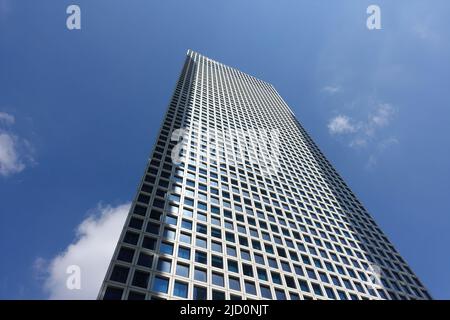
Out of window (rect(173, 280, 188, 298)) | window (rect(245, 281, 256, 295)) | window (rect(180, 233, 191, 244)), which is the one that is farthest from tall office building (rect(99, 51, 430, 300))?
window (rect(245, 281, 256, 295))

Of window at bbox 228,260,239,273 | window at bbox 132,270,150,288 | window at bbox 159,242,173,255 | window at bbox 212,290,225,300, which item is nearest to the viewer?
window at bbox 132,270,150,288

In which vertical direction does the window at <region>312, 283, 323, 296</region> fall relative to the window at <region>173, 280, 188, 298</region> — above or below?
above

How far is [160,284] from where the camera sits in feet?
92.1

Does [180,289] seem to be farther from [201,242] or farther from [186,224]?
[186,224]

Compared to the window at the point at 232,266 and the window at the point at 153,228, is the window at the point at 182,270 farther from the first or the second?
the window at the point at 232,266

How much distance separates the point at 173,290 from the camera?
27906 mm

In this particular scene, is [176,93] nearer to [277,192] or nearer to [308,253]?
[277,192]

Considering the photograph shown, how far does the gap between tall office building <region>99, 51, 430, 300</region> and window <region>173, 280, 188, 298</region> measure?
4.0 inches

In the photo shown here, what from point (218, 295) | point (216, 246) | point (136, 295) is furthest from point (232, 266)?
point (136, 295)

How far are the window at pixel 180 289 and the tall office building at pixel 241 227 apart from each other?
0.10m

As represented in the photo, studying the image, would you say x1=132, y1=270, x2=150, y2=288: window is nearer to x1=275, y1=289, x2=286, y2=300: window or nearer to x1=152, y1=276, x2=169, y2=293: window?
x1=152, y1=276, x2=169, y2=293: window

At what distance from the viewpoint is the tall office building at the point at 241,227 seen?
30594 mm

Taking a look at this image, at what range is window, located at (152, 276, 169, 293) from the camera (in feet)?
90.2

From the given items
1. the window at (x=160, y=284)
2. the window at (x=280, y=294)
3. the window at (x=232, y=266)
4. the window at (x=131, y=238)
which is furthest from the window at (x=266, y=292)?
the window at (x=131, y=238)
